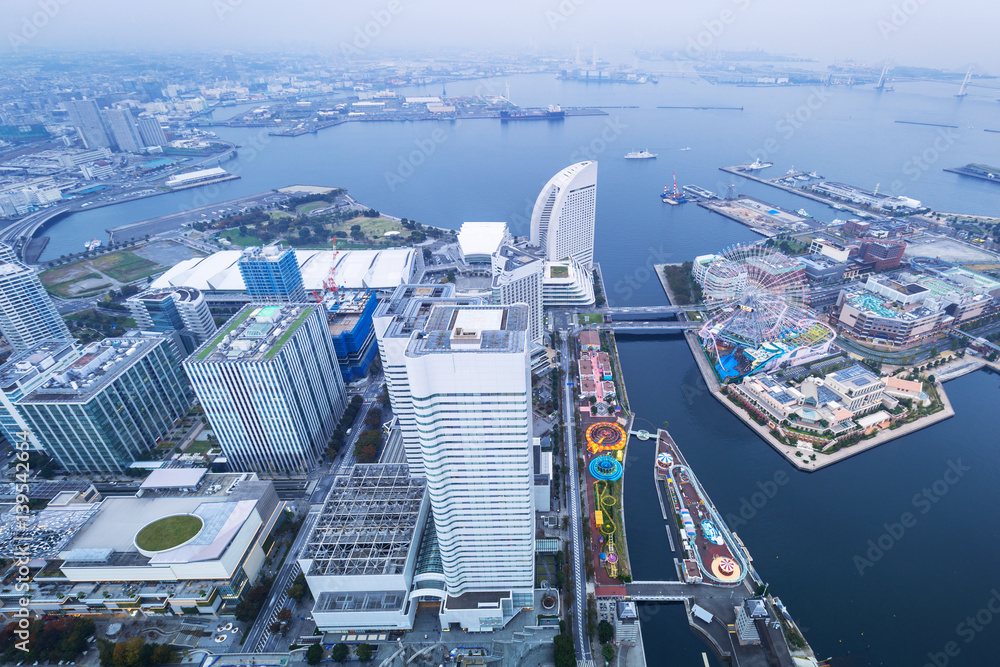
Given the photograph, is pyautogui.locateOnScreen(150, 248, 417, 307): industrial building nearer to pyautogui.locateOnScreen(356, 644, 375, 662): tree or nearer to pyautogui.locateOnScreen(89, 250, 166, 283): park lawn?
pyautogui.locateOnScreen(89, 250, 166, 283): park lawn

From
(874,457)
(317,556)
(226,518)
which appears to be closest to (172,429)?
(226,518)

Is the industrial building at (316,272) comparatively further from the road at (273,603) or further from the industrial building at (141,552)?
the road at (273,603)

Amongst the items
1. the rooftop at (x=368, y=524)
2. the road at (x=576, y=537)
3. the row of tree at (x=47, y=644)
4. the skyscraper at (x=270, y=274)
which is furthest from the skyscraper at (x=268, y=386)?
the road at (x=576, y=537)

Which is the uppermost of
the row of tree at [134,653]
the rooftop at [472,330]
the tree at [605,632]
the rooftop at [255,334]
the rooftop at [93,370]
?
the rooftop at [472,330]

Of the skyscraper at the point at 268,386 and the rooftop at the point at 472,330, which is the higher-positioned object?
the rooftop at the point at 472,330

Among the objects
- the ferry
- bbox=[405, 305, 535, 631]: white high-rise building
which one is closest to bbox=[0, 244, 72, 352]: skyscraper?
bbox=[405, 305, 535, 631]: white high-rise building

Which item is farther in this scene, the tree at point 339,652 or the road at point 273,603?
the road at point 273,603

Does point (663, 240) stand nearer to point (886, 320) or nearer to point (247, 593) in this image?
point (886, 320)
